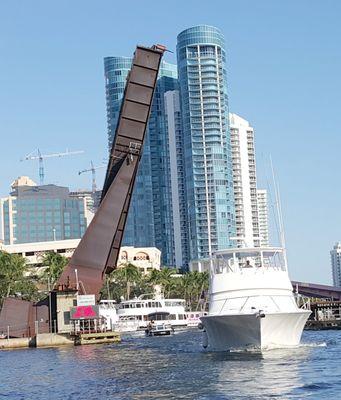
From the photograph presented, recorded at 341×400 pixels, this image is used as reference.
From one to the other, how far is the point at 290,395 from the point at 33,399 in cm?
1206

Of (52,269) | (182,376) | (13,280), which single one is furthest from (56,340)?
(52,269)

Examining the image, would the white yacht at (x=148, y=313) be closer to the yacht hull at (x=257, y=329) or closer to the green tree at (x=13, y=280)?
the green tree at (x=13, y=280)

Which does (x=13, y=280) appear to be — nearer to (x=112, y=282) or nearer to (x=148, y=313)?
(x=148, y=313)

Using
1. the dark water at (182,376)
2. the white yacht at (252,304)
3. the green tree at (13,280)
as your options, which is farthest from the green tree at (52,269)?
the white yacht at (252,304)

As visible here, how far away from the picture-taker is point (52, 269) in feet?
458

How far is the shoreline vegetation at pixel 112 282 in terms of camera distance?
135m

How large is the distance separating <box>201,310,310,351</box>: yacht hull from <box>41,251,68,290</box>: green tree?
82980 millimetres

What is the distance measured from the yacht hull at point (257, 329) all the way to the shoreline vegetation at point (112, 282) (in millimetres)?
78731

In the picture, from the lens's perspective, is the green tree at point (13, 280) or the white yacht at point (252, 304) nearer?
the white yacht at point (252, 304)

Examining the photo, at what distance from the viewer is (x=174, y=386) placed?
4069 cm

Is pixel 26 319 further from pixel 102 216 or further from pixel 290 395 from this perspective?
pixel 290 395

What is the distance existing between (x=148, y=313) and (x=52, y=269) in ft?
57.6

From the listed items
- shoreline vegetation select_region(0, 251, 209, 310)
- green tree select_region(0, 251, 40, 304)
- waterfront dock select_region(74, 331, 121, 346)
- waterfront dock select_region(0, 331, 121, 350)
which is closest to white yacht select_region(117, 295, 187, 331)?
shoreline vegetation select_region(0, 251, 209, 310)

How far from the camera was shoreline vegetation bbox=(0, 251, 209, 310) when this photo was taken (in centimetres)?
13500
